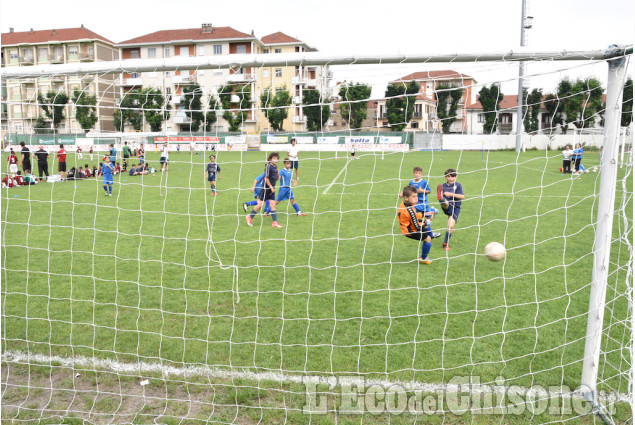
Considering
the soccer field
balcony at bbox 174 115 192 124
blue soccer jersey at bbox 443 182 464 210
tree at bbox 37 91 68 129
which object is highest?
tree at bbox 37 91 68 129

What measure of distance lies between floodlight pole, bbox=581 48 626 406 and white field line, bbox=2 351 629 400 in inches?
11.2

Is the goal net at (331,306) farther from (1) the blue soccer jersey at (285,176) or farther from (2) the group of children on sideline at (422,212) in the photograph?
(1) the blue soccer jersey at (285,176)

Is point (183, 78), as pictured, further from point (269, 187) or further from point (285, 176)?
point (285, 176)

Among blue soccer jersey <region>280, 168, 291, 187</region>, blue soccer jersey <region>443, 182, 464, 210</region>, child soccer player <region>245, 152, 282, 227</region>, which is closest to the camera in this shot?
blue soccer jersey <region>443, 182, 464, 210</region>

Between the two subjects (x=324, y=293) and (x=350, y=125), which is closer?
(x=350, y=125)

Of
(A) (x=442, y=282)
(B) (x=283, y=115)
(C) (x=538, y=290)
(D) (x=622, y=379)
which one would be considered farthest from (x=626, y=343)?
(B) (x=283, y=115)

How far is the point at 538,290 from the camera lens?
239 inches

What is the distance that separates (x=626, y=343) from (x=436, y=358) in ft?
6.16

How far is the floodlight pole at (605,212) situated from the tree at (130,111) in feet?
13.1

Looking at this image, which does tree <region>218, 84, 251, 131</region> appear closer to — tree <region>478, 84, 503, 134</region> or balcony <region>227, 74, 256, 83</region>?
balcony <region>227, 74, 256, 83</region>

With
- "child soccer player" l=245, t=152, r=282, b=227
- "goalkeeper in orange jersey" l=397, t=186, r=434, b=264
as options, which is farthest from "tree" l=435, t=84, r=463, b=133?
"child soccer player" l=245, t=152, r=282, b=227

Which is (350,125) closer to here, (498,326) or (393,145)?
(498,326)

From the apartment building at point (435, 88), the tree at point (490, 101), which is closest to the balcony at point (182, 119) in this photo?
the apartment building at point (435, 88)

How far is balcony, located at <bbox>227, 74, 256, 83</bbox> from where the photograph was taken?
4232 millimetres
